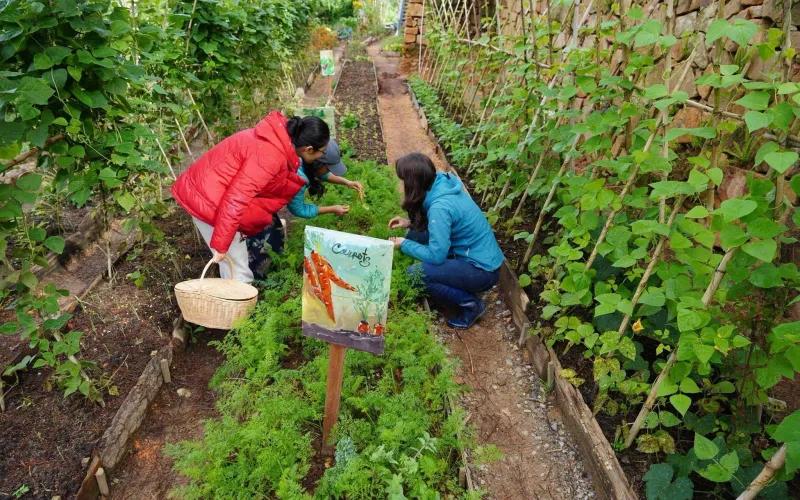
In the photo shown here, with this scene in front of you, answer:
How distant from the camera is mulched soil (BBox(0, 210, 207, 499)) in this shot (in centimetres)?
229

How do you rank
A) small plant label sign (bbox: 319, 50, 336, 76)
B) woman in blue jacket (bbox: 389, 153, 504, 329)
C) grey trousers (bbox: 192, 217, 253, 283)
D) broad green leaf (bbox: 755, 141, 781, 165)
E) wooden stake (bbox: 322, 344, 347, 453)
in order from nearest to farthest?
broad green leaf (bbox: 755, 141, 781, 165)
wooden stake (bbox: 322, 344, 347, 453)
woman in blue jacket (bbox: 389, 153, 504, 329)
grey trousers (bbox: 192, 217, 253, 283)
small plant label sign (bbox: 319, 50, 336, 76)

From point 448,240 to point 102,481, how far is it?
2.46 meters

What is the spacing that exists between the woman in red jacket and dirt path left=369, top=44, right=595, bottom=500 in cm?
172

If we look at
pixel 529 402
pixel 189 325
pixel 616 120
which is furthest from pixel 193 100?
pixel 529 402

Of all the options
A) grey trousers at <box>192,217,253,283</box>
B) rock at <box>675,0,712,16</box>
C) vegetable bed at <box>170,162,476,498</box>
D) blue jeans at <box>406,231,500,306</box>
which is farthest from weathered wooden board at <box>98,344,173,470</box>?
rock at <box>675,0,712,16</box>

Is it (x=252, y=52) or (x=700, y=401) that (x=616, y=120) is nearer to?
(x=700, y=401)

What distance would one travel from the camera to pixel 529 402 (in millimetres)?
3135

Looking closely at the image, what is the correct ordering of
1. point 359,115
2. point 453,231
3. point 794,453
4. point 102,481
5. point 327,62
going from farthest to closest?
point 359,115, point 327,62, point 453,231, point 102,481, point 794,453

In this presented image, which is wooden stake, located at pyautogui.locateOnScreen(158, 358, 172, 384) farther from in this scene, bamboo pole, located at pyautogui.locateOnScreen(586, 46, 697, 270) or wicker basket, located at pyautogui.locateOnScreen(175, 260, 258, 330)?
bamboo pole, located at pyautogui.locateOnScreen(586, 46, 697, 270)

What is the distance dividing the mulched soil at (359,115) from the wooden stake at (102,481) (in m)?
4.96

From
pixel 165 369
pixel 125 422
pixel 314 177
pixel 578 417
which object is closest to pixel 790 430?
pixel 578 417

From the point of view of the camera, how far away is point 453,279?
3.53 meters

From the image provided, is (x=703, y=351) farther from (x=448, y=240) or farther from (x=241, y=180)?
(x=241, y=180)

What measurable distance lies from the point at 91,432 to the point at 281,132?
2.13m
